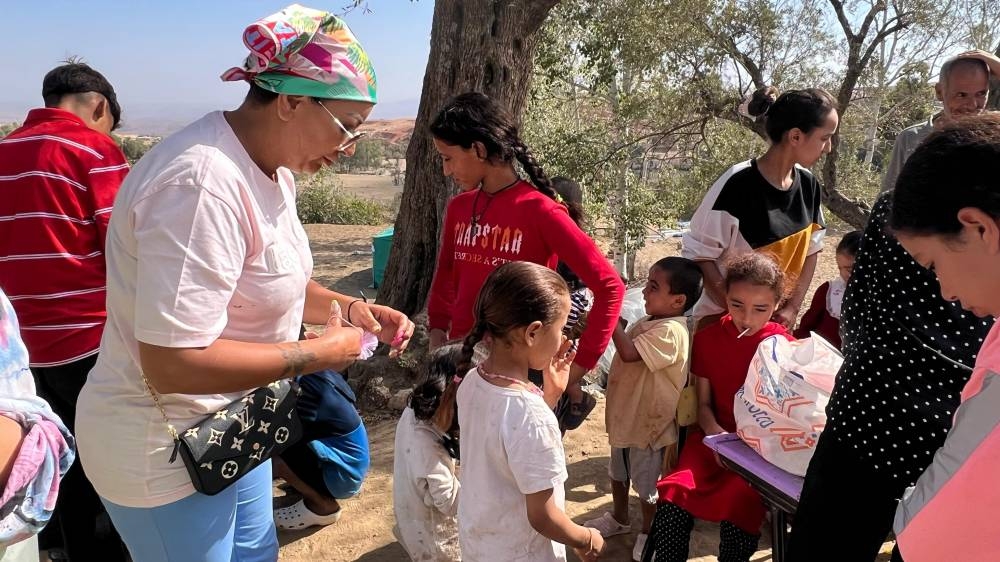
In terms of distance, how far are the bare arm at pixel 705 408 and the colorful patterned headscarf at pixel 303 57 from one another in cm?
200

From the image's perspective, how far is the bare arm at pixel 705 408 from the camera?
285 cm

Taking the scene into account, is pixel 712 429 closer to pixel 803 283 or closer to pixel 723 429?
pixel 723 429

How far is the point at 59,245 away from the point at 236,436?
4.81 feet

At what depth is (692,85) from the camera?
9.34 meters

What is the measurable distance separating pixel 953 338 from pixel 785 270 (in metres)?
1.48

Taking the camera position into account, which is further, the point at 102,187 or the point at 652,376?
the point at 652,376

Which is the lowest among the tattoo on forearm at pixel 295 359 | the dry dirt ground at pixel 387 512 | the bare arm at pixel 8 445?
the dry dirt ground at pixel 387 512

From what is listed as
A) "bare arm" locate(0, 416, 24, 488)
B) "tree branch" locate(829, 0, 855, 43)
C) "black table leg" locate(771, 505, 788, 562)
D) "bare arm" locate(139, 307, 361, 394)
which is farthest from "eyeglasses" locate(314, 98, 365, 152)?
"tree branch" locate(829, 0, 855, 43)

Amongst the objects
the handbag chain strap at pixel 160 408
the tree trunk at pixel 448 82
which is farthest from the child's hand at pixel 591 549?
the tree trunk at pixel 448 82

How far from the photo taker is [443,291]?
2.99 metres

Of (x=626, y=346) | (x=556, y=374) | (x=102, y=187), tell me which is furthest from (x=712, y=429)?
(x=102, y=187)

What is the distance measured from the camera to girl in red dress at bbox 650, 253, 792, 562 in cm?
255

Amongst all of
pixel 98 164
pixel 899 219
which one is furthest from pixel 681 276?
pixel 98 164

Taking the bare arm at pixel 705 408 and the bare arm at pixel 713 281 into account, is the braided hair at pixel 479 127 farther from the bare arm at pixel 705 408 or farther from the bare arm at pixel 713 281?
the bare arm at pixel 705 408
